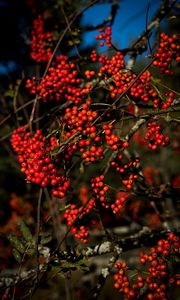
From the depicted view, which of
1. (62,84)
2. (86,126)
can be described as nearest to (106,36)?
(62,84)

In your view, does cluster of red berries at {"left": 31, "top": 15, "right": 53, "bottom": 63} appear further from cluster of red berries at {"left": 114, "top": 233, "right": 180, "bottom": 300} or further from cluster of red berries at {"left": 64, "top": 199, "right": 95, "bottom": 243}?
cluster of red berries at {"left": 114, "top": 233, "right": 180, "bottom": 300}

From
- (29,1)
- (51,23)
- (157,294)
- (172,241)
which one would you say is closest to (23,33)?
(29,1)

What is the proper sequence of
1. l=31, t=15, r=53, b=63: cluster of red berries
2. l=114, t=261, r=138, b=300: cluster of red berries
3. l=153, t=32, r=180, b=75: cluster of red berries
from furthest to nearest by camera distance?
l=31, t=15, r=53, b=63: cluster of red berries, l=153, t=32, r=180, b=75: cluster of red berries, l=114, t=261, r=138, b=300: cluster of red berries

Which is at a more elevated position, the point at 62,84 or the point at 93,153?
the point at 62,84

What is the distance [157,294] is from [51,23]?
3.80 meters

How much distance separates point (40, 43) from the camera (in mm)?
3592

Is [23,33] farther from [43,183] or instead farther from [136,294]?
[136,294]

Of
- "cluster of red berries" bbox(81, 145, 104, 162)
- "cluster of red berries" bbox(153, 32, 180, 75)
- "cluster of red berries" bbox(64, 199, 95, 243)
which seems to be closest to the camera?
"cluster of red berries" bbox(81, 145, 104, 162)

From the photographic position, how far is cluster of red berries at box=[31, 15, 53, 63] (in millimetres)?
3568

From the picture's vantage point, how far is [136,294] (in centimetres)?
218

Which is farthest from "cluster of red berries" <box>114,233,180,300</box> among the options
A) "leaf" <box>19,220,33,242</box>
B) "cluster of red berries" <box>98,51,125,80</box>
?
"cluster of red berries" <box>98,51,125,80</box>

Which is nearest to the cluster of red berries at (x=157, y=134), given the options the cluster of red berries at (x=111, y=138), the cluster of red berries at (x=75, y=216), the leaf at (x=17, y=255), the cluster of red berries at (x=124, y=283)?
the cluster of red berries at (x=111, y=138)

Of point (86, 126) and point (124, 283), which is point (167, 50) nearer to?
point (86, 126)

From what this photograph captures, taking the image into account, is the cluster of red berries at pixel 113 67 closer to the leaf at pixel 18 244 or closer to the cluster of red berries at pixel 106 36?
the cluster of red berries at pixel 106 36
